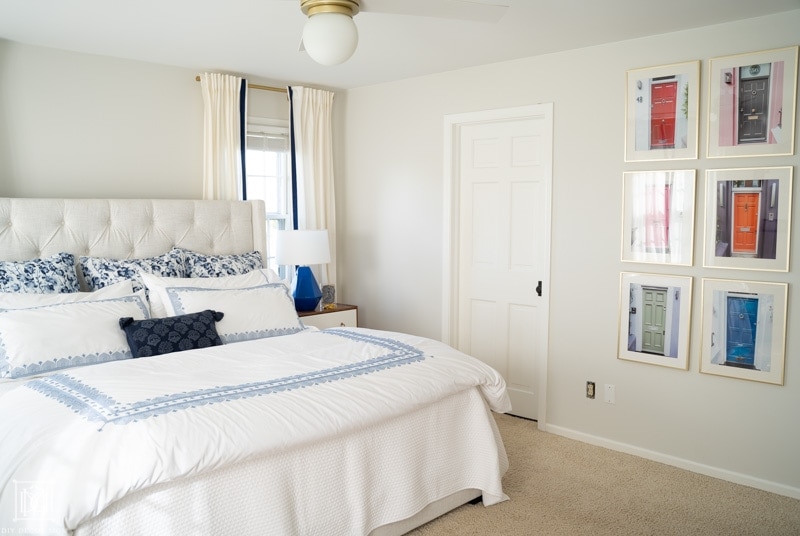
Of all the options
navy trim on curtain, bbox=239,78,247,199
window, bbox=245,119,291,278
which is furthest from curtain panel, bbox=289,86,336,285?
navy trim on curtain, bbox=239,78,247,199

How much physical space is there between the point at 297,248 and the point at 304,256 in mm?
75

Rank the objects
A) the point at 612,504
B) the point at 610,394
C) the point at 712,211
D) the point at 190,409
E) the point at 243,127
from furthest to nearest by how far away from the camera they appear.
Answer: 1. the point at 243,127
2. the point at 610,394
3. the point at 712,211
4. the point at 612,504
5. the point at 190,409

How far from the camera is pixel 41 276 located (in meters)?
3.20

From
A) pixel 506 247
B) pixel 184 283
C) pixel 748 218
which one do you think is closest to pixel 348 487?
pixel 184 283

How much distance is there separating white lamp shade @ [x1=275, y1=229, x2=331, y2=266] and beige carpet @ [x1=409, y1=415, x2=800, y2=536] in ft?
6.25

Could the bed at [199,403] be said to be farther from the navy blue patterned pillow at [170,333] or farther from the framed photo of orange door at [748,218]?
the framed photo of orange door at [748,218]

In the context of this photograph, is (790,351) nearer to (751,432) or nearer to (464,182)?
(751,432)

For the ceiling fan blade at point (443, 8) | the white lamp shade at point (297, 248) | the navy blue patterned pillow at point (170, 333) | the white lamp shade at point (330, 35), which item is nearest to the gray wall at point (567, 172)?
the white lamp shade at point (297, 248)

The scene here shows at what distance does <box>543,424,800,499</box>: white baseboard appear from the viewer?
3.13 m

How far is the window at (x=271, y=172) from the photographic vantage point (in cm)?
459

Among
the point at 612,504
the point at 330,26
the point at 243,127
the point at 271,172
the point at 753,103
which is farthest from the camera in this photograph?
the point at 271,172

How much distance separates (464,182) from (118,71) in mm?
2431

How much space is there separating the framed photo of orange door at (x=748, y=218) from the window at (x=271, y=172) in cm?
299

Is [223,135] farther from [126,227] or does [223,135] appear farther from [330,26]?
[330,26]
